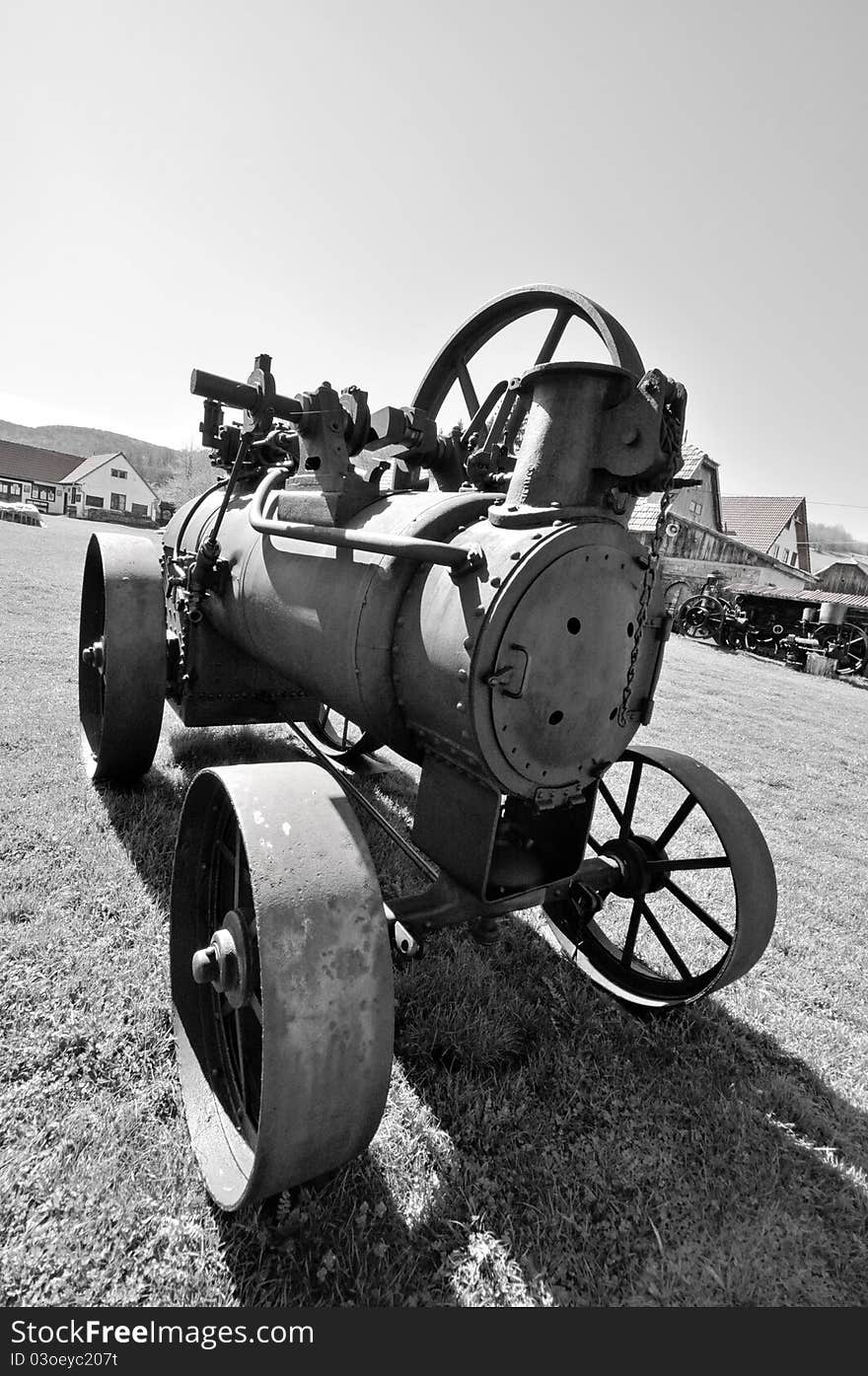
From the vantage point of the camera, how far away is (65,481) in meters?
52.4

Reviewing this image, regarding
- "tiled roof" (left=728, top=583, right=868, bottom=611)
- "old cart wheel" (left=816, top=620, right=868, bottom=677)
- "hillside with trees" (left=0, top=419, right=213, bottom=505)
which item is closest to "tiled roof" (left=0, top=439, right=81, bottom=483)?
"hillside with trees" (left=0, top=419, right=213, bottom=505)

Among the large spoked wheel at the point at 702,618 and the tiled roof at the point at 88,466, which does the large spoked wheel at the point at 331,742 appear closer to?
the large spoked wheel at the point at 702,618

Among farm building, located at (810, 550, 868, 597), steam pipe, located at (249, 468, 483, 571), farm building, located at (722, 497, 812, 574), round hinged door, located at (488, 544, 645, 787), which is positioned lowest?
round hinged door, located at (488, 544, 645, 787)

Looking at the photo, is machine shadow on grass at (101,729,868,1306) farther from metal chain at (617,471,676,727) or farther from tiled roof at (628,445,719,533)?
tiled roof at (628,445,719,533)

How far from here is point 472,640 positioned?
1.86m

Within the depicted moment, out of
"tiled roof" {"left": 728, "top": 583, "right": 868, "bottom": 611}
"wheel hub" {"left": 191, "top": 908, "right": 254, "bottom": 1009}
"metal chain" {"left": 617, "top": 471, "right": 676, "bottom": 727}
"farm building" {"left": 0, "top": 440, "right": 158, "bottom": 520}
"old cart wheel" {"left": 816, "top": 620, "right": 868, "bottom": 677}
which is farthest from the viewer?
"farm building" {"left": 0, "top": 440, "right": 158, "bottom": 520}

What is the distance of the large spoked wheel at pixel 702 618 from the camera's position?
18531 millimetres

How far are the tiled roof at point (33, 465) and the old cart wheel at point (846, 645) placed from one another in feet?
176

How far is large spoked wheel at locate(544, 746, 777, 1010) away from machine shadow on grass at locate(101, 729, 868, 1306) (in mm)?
130

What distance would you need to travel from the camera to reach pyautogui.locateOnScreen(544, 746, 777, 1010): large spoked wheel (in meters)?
2.42

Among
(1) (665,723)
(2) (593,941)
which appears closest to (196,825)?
(2) (593,941)

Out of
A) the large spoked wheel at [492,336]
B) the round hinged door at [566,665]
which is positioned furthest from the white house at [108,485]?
the round hinged door at [566,665]

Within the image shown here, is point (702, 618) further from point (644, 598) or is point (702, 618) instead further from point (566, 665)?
point (566, 665)

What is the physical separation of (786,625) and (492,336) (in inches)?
695
